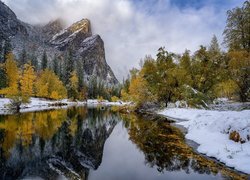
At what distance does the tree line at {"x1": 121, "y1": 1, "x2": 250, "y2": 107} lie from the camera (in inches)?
1286

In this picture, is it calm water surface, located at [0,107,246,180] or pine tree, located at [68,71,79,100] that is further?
pine tree, located at [68,71,79,100]

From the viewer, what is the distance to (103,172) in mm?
10258

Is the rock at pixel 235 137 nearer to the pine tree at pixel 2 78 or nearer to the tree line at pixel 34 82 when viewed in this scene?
the tree line at pixel 34 82

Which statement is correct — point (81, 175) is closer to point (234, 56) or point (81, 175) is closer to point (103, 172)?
point (103, 172)

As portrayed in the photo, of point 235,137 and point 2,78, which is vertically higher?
point 2,78

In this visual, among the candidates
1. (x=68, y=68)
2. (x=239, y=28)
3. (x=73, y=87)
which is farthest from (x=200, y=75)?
(x=68, y=68)

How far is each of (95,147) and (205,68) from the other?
28503 mm

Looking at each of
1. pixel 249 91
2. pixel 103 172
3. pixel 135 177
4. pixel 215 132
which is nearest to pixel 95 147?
pixel 103 172

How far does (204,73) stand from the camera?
39.3 meters

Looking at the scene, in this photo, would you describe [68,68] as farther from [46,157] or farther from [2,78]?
[46,157]

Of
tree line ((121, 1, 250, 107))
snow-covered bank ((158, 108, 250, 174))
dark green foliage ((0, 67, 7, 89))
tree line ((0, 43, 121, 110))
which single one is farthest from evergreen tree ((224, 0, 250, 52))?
dark green foliage ((0, 67, 7, 89))

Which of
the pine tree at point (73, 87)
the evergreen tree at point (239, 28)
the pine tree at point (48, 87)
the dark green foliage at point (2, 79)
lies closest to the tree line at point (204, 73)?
the evergreen tree at point (239, 28)

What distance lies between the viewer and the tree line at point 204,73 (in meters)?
32.7

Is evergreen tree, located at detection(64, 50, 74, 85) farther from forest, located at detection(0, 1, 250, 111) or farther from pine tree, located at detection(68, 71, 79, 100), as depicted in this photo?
forest, located at detection(0, 1, 250, 111)
